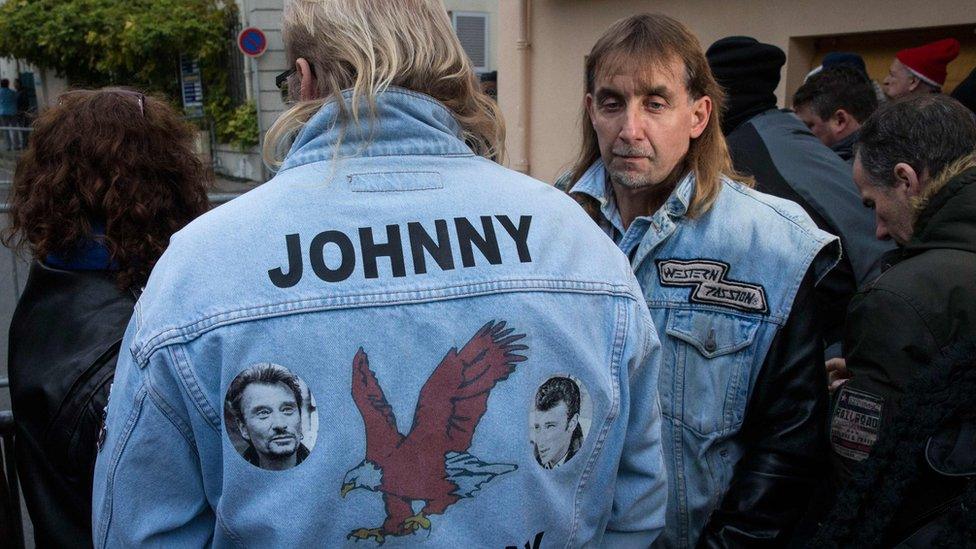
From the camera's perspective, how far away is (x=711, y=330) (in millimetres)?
1826

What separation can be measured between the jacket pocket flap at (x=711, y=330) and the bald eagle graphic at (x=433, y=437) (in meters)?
0.72

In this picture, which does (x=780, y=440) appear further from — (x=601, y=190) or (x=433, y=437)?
(x=433, y=437)

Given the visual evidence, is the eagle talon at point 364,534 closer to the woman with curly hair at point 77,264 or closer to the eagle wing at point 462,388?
the eagle wing at point 462,388

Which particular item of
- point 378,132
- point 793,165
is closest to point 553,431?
point 378,132

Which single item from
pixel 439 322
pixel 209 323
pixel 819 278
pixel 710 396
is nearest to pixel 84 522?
pixel 209 323

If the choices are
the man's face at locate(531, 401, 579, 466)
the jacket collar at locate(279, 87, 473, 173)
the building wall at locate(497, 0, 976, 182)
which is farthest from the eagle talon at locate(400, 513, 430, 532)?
the building wall at locate(497, 0, 976, 182)

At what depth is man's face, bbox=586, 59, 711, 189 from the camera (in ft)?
6.47

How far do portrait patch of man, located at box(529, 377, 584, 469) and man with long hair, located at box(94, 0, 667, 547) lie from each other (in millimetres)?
16

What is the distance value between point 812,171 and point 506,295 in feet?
7.54

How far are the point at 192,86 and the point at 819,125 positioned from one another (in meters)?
16.2

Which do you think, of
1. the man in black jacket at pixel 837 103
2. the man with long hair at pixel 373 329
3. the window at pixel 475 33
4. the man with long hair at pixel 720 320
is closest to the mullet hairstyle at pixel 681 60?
the man with long hair at pixel 720 320

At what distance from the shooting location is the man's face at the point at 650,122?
197 centimetres

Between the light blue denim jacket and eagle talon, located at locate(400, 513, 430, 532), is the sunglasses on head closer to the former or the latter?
the light blue denim jacket

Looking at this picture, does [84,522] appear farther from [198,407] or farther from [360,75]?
[360,75]
